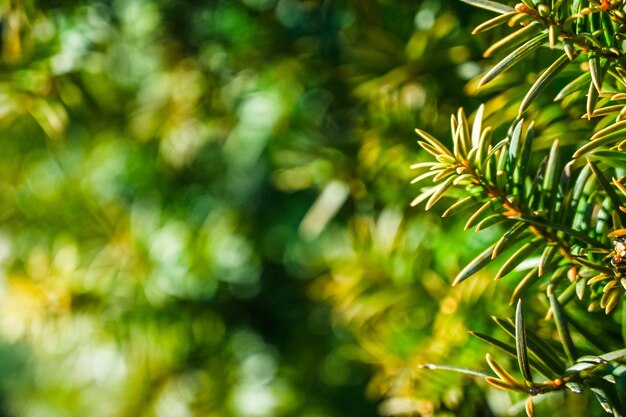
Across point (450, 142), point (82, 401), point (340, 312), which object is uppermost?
point (450, 142)

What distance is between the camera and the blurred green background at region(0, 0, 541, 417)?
13.0 inches

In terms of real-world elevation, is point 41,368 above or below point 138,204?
below

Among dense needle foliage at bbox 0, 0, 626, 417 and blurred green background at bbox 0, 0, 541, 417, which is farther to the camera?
blurred green background at bbox 0, 0, 541, 417

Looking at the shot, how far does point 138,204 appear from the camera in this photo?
1.54 feet

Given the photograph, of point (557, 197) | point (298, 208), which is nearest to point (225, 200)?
point (298, 208)

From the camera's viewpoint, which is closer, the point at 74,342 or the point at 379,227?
the point at 379,227

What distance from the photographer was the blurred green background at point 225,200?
13.0 inches

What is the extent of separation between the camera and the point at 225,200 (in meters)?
0.48

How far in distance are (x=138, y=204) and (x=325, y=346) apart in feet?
0.59

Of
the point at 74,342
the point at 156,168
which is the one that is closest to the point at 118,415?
the point at 74,342

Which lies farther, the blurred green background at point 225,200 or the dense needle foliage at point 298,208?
the blurred green background at point 225,200

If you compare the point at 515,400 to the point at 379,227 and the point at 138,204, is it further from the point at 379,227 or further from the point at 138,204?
the point at 138,204

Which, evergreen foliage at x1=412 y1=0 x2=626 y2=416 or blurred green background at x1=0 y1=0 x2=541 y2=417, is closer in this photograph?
evergreen foliage at x1=412 y1=0 x2=626 y2=416

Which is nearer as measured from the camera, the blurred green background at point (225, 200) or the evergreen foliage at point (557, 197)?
the evergreen foliage at point (557, 197)
